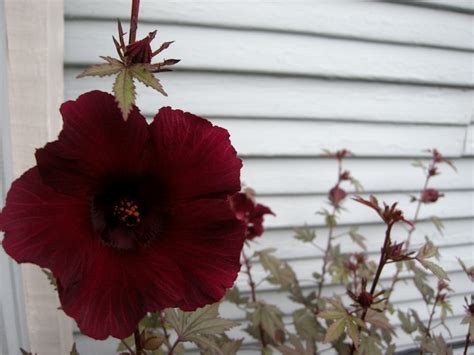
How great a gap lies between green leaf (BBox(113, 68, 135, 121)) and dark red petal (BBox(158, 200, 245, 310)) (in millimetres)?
192

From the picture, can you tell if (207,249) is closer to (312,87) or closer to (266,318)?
(266,318)

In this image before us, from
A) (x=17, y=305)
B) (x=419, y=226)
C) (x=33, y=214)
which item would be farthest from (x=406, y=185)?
(x=33, y=214)

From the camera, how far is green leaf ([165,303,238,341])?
916mm

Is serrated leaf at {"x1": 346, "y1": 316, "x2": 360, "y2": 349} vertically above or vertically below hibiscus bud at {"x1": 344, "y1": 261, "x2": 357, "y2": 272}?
above

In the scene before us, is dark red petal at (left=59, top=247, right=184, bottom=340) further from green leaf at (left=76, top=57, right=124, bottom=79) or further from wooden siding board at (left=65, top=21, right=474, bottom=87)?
wooden siding board at (left=65, top=21, right=474, bottom=87)

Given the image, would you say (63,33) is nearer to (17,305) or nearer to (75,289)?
(17,305)

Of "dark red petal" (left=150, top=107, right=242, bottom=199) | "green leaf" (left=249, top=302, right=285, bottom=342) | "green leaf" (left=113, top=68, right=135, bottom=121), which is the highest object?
"green leaf" (left=113, top=68, right=135, bottom=121)

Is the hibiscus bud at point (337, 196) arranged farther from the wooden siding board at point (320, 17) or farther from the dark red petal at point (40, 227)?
the dark red petal at point (40, 227)

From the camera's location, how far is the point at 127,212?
68 cm

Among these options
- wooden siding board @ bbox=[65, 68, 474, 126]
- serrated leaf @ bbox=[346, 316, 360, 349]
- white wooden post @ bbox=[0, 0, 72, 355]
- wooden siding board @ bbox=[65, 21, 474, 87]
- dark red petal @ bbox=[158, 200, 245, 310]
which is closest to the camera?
dark red petal @ bbox=[158, 200, 245, 310]

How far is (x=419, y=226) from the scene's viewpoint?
2203 millimetres

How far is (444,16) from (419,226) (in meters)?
1.04

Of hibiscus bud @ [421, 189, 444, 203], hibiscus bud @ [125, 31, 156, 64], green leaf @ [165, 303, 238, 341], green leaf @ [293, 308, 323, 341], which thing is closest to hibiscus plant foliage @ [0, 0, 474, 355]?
hibiscus bud @ [125, 31, 156, 64]

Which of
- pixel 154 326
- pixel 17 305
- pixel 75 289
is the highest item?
pixel 75 289
